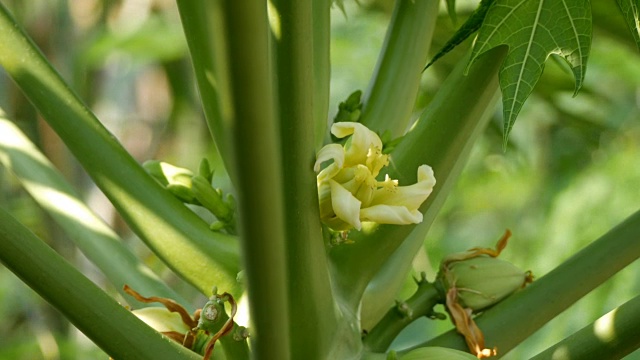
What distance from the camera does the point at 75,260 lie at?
225cm

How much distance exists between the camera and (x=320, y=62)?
113cm

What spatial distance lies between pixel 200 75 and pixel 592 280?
0.48 metres

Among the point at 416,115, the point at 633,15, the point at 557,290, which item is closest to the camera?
the point at 633,15

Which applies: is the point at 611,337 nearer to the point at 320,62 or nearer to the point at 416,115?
the point at 320,62

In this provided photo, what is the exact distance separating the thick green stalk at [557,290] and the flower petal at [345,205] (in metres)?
0.23

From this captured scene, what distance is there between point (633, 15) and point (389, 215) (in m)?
0.30

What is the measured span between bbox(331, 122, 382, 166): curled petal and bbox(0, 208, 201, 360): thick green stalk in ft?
0.84

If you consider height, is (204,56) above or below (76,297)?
above

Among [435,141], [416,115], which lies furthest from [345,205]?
[416,115]

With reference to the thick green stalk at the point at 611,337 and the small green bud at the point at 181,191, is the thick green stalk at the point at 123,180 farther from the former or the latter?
the thick green stalk at the point at 611,337

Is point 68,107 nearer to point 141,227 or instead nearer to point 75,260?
point 141,227

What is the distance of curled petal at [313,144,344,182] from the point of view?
2.98 feet

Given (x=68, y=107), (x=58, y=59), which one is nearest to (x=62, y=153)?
(x=58, y=59)

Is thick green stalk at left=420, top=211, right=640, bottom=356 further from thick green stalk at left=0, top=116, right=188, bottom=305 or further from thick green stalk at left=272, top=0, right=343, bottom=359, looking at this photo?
thick green stalk at left=0, top=116, right=188, bottom=305
